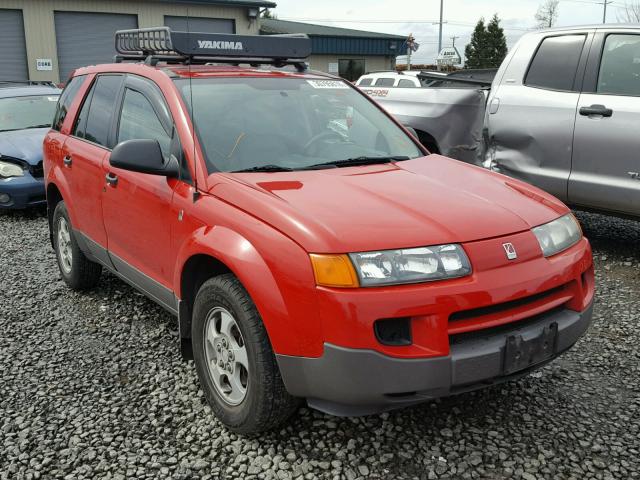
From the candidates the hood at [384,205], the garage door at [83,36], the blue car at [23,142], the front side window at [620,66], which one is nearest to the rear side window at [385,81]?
the blue car at [23,142]

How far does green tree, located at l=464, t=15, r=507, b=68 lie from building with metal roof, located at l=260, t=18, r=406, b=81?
11.7m

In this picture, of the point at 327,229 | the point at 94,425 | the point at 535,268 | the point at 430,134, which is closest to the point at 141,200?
the point at 94,425

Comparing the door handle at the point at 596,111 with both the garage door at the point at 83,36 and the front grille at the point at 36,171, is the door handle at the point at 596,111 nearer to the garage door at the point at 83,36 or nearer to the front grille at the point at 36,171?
the front grille at the point at 36,171

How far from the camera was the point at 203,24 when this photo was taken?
74.3ft

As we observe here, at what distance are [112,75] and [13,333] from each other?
5.95 feet

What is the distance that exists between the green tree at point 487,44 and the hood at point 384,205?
43.6 m

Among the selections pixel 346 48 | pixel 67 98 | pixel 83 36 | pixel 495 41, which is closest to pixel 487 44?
pixel 495 41

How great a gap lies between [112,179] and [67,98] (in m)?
1.43

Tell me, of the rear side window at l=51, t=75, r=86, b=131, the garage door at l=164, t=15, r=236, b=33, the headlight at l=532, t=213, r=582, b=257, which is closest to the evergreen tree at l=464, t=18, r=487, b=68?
the garage door at l=164, t=15, r=236, b=33

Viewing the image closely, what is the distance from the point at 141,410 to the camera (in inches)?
128

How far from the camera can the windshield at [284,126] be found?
3.36m

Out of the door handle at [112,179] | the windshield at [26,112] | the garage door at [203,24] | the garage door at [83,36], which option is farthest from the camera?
the garage door at [203,24]

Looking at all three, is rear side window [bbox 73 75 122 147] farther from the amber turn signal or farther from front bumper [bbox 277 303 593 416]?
front bumper [bbox 277 303 593 416]

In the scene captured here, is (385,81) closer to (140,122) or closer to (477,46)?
(140,122)
